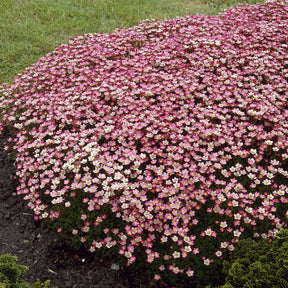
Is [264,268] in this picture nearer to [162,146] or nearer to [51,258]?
[162,146]

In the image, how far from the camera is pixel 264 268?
2646 millimetres

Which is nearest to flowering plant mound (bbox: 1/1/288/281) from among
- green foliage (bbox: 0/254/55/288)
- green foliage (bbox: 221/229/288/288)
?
green foliage (bbox: 221/229/288/288)

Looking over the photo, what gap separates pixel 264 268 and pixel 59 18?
9501 mm

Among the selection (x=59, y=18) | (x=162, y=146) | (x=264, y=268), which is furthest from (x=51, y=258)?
(x=59, y=18)

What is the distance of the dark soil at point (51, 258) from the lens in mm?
3699

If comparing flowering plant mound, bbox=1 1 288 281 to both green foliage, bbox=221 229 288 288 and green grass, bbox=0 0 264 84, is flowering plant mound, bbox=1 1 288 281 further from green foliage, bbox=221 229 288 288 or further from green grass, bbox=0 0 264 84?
green grass, bbox=0 0 264 84

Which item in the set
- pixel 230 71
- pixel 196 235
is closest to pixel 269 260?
pixel 196 235

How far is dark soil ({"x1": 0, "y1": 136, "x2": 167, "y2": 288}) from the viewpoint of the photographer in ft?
12.1

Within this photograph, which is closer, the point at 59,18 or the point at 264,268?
the point at 264,268

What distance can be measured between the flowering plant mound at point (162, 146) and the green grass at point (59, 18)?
8.20 feet

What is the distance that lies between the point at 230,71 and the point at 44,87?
3482 mm

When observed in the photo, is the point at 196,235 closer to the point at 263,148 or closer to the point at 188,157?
the point at 188,157

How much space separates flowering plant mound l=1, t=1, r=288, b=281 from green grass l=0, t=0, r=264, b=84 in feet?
8.20

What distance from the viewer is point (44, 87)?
19.7ft
